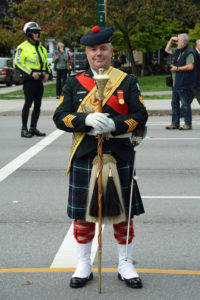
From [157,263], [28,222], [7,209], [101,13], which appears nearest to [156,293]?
[157,263]

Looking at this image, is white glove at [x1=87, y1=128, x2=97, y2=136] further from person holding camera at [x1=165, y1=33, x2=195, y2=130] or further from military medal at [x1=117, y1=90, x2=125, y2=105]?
person holding camera at [x1=165, y1=33, x2=195, y2=130]

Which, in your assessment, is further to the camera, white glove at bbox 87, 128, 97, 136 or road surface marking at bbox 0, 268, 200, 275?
road surface marking at bbox 0, 268, 200, 275

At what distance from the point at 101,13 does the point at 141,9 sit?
1525 cm

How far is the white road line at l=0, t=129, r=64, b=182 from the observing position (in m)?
8.85

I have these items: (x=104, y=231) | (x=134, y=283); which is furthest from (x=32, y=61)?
(x=134, y=283)

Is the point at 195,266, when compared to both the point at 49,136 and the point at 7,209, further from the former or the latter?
the point at 49,136

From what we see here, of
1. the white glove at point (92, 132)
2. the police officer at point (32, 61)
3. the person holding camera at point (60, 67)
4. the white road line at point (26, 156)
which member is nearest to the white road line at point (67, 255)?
the white glove at point (92, 132)

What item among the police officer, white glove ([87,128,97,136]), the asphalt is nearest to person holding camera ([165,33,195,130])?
the police officer

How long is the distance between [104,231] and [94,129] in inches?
73.4

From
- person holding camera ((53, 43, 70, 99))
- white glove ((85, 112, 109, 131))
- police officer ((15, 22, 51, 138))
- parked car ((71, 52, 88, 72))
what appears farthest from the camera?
parked car ((71, 52, 88, 72))

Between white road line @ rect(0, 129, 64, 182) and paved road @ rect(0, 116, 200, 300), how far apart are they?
2 cm

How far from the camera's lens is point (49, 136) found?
12633mm

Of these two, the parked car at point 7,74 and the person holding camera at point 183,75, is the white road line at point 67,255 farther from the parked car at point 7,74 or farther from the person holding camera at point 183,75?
the parked car at point 7,74

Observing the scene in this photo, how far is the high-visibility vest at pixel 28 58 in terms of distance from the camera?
1162 cm
